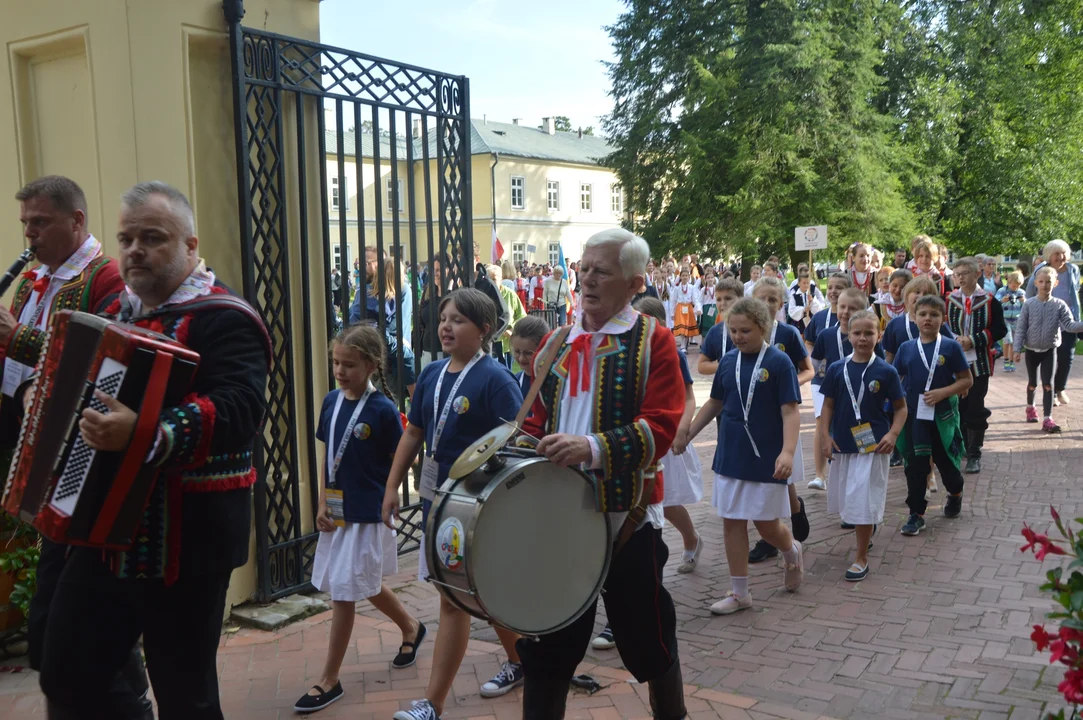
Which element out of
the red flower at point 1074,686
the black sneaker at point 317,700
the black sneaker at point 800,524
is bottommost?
the black sneaker at point 317,700

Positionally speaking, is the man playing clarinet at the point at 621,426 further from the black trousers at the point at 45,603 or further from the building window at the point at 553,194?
the building window at the point at 553,194

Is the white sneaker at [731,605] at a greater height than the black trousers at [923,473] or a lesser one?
lesser

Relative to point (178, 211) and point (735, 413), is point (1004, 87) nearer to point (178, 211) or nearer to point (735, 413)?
point (735, 413)

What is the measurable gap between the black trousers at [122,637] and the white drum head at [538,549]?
2.70 ft

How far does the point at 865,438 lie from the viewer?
609 cm

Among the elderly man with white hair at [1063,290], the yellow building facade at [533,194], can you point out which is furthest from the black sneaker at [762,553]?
the yellow building facade at [533,194]

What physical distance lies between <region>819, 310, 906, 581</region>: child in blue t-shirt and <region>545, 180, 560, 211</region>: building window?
4764 cm

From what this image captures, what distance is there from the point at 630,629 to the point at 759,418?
2.41 metres

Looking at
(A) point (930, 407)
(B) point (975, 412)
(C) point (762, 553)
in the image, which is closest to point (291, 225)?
(C) point (762, 553)

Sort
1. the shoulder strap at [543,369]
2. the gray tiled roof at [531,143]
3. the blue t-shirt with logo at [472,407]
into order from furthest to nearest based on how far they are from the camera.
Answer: the gray tiled roof at [531,143], the blue t-shirt with logo at [472,407], the shoulder strap at [543,369]

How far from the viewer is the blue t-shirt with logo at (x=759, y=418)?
17.6 feet

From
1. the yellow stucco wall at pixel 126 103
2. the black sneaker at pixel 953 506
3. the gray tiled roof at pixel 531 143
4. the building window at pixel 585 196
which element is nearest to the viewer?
the yellow stucco wall at pixel 126 103

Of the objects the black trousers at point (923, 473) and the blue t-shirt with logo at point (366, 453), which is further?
the black trousers at point (923, 473)

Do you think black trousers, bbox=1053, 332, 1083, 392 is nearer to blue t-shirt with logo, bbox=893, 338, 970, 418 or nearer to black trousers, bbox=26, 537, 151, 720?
blue t-shirt with logo, bbox=893, 338, 970, 418
